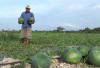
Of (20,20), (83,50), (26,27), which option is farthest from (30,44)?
(83,50)

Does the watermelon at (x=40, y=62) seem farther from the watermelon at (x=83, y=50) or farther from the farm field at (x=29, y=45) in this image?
the watermelon at (x=83, y=50)

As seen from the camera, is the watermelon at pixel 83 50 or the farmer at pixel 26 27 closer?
the watermelon at pixel 83 50

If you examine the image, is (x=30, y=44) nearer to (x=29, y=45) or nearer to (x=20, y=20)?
(x=29, y=45)

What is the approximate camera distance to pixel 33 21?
42.8ft

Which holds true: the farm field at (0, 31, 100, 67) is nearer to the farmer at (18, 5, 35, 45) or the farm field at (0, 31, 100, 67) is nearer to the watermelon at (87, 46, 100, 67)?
the farmer at (18, 5, 35, 45)

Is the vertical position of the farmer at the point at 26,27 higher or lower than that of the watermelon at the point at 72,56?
higher

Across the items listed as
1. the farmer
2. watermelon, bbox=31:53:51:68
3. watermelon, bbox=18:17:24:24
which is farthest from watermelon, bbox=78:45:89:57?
watermelon, bbox=18:17:24:24

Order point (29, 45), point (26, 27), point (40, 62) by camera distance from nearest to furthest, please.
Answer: point (40, 62) < point (29, 45) < point (26, 27)

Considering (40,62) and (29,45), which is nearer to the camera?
(40,62)

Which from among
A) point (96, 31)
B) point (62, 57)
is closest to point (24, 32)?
point (62, 57)

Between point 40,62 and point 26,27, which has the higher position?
point 26,27

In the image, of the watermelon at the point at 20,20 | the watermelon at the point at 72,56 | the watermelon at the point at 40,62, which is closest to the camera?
the watermelon at the point at 40,62

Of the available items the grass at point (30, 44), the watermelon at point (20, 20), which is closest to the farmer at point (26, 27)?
the watermelon at point (20, 20)

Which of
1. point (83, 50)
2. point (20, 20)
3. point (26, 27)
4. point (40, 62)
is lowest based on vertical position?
point (40, 62)
